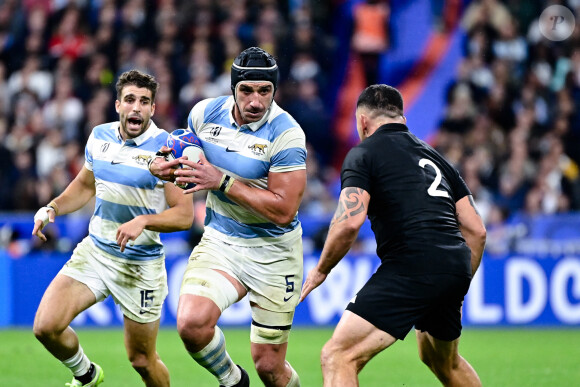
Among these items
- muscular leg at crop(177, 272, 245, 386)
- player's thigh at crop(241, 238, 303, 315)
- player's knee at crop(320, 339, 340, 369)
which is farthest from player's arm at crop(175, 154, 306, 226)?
player's knee at crop(320, 339, 340, 369)

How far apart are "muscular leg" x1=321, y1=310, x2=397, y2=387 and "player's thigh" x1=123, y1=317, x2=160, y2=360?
2098mm

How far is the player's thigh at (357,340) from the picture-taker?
20.2 feet

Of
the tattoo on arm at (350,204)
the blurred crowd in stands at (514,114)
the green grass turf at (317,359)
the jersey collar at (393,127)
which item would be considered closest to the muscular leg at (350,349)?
the tattoo on arm at (350,204)

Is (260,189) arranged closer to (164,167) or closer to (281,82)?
(164,167)

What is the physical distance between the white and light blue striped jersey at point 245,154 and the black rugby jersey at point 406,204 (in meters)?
0.97

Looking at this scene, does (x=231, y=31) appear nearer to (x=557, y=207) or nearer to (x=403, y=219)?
(x=557, y=207)

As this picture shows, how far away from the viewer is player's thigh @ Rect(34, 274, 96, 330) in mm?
7586

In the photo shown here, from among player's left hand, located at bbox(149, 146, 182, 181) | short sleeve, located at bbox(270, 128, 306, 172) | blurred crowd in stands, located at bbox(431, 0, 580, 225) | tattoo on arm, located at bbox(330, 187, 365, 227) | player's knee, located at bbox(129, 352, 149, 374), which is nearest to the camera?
tattoo on arm, located at bbox(330, 187, 365, 227)

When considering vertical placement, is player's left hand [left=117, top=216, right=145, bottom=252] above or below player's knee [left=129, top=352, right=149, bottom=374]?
above

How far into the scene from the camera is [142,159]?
26.1 ft

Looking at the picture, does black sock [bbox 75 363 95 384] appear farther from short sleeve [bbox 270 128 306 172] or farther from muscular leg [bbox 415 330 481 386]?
muscular leg [bbox 415 330 481 386]

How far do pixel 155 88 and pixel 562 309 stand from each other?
871cm

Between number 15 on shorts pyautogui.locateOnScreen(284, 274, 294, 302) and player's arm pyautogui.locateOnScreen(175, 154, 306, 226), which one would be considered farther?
number 15 on shorts pyautogui.locateOnScreen(284, 274, 294, 302)

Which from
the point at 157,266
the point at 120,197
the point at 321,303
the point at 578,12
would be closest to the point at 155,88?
the point at 120,197
